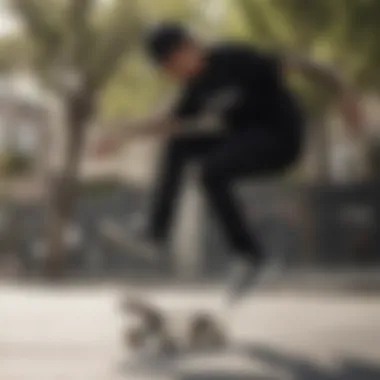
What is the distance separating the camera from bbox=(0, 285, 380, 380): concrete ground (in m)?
1.24

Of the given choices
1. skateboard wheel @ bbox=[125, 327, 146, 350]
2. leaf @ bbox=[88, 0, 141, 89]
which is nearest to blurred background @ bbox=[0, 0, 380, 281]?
leaf @ bbox=[88, 0, 141, 89]

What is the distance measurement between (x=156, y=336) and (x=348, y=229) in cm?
42

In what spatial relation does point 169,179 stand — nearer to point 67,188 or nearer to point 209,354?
point 67,188

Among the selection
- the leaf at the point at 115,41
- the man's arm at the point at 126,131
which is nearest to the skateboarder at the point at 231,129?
the man's arm at the point at 126,131

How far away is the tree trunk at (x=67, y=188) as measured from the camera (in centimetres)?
124

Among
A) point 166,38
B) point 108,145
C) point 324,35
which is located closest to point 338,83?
point 324,35

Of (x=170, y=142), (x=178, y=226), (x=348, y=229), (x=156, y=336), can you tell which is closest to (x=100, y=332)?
(x=156, y=336)

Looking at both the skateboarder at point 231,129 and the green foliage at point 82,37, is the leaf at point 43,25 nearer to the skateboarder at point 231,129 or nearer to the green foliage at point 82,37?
the green foliage at point 82,37

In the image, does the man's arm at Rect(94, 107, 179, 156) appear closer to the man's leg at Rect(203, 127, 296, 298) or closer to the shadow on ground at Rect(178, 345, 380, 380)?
the man's leg at Rect(203, 127, 296, 298)

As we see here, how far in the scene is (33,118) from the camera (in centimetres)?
123

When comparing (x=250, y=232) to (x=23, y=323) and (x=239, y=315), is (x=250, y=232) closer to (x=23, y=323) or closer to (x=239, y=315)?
(x=239, y=315)

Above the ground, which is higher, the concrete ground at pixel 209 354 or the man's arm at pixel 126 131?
the man's arm at pixel 126 131

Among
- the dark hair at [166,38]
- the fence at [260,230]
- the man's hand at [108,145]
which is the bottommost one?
the fence at [260,230]

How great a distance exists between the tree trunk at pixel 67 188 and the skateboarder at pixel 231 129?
0.20 feet
